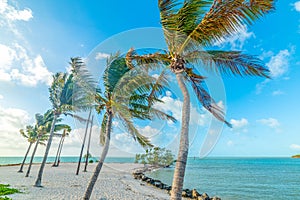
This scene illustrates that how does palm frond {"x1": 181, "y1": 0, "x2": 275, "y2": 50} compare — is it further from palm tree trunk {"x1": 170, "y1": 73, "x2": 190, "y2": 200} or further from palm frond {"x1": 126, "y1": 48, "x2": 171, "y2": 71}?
palm tree trunk {"x1": 170, "y1": 73, "x2": 190, "y2": 200}

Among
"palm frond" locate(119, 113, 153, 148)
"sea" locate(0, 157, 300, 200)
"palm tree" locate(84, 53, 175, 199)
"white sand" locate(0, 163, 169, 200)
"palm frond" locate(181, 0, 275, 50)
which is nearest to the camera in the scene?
"palm frond" locate(181, 0, 275, 50)

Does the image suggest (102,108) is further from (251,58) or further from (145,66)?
(251,58)

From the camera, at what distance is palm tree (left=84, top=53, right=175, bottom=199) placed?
7.07m

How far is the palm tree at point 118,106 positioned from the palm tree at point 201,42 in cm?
226

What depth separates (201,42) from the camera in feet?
16.0

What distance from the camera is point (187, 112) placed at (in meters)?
4.25

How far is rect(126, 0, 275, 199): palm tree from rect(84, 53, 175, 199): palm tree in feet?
A: 7.41

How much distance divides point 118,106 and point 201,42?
3573mm

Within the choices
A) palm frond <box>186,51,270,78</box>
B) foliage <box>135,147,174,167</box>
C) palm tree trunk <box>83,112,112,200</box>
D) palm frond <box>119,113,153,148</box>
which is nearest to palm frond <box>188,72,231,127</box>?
palm frond <box>186,51,270,78</box>

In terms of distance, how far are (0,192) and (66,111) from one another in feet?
17.6

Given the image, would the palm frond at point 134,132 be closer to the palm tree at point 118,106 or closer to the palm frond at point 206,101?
the palm tree at point 118,106

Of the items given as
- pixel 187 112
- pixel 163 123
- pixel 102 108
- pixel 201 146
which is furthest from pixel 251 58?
pixel 102 108

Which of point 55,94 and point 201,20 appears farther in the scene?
point 55,94

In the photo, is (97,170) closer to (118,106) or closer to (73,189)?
(118,106)
